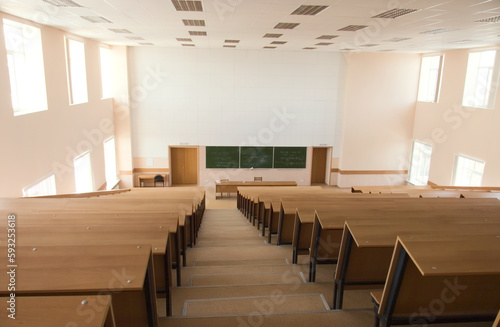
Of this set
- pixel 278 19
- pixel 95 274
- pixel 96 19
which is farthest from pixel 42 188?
pixel 95 274

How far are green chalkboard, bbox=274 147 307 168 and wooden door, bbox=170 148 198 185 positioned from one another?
3.46 metres

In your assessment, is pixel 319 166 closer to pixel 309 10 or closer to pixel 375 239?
pixel 309 10

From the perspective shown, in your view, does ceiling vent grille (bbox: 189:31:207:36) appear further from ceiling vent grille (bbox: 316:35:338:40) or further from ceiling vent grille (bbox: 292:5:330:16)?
ceiling vent grille (bbox: 292:5:330:16)

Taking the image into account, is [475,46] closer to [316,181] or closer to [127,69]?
[316,181]

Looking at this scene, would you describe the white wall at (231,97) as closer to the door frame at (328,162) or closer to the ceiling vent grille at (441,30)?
the door frame at (328,162)

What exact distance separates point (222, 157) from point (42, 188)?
7714 millimetres

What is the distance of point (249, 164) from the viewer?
48.3 ft

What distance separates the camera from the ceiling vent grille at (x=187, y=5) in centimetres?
583

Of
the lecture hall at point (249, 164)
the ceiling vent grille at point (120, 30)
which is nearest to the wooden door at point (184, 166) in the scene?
the lecture hall at point (249, 164)

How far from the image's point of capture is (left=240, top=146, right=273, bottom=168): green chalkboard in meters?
14.6

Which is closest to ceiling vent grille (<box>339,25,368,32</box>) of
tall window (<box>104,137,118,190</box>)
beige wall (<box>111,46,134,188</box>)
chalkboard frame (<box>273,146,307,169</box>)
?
chalkboard frame (<box>273,146,307,169</box>)

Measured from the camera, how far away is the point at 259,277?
385 cm

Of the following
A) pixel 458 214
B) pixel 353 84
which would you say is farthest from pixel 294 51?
pixel 458 214

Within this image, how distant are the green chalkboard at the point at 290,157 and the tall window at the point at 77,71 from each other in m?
7.65
